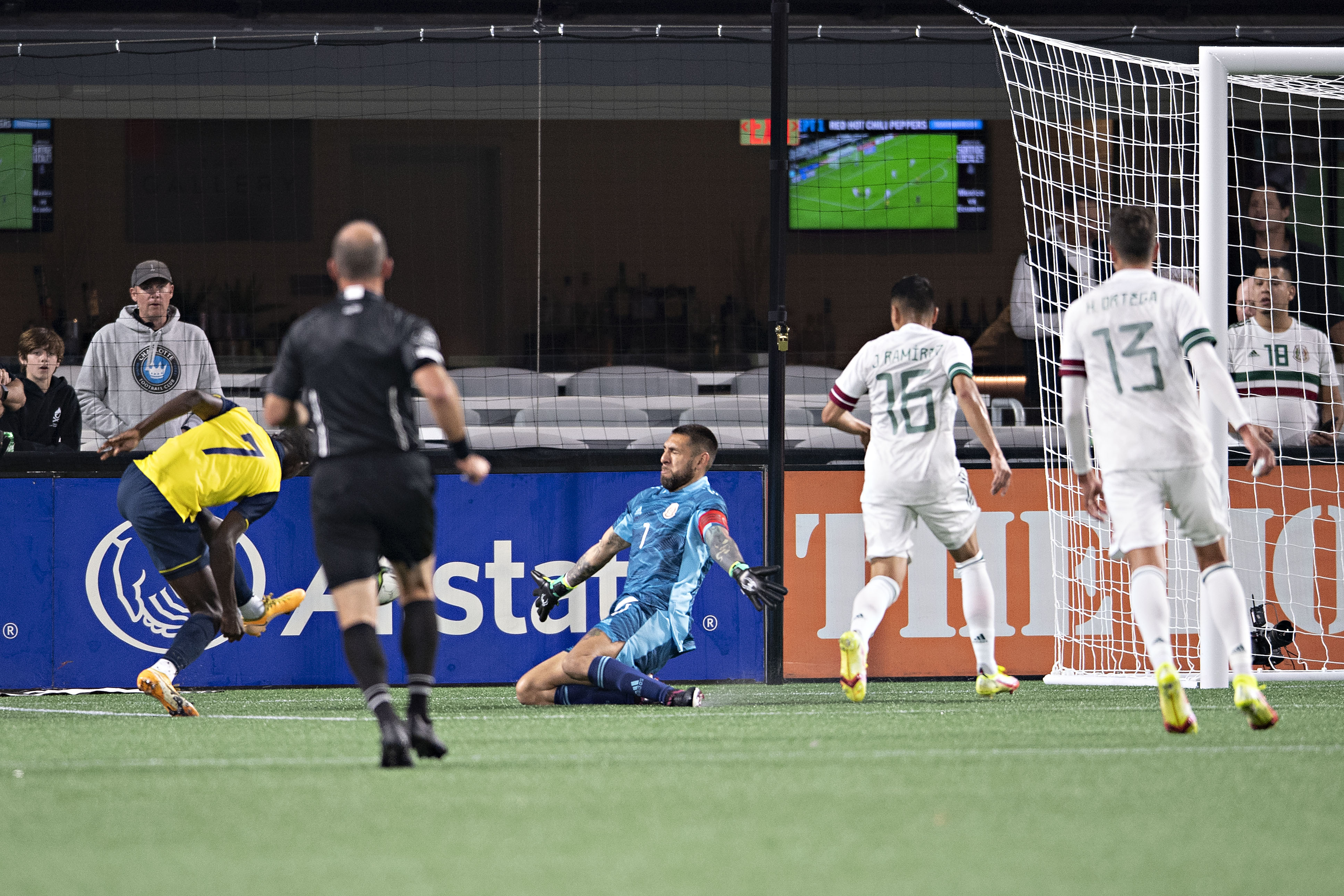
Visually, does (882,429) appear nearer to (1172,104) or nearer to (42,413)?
(1172,104)

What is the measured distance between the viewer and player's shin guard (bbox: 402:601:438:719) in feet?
15.6

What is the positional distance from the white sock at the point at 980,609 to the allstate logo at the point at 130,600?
373 centimetres

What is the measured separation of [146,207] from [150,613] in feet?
27.8

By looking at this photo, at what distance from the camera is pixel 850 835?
341 centimetres

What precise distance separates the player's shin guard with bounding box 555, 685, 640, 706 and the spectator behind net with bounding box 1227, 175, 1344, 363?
3.81 metres

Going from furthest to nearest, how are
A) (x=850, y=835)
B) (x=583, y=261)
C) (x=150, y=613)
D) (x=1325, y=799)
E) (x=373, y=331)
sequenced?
(x=583, y=261), (x=150, y=613), (x=373, y=331), (x=1325, y=799), (x=850, y=835)

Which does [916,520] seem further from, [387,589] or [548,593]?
[387,589]

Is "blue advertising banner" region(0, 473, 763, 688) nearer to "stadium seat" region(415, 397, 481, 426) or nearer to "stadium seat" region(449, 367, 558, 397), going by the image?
"stadium seat" region(415, 397, 481, 426)

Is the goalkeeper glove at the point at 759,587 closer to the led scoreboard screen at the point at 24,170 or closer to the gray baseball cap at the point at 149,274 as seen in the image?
the gray baseball cap at the point at 149,274

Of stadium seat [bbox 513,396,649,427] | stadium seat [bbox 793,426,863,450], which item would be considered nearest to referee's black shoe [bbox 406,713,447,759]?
stadium seat [bbox 513,396,649,427]

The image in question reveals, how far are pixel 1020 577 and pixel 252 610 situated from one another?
13.4ft

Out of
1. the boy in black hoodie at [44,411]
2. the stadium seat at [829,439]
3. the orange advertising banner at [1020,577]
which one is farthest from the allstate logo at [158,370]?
the stadium seat at [829,439]

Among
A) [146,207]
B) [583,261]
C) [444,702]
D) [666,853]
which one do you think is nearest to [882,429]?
[444,702]

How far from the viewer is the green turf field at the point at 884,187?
15.1 m
